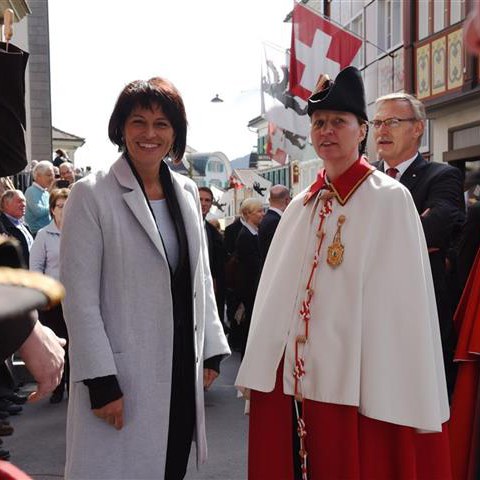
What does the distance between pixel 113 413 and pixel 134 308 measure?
353 millimetres

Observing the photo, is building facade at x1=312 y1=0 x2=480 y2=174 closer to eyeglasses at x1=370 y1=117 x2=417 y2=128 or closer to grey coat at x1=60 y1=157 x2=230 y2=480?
eyeglasses at x1=370 y1=117 x2=417 y2=128

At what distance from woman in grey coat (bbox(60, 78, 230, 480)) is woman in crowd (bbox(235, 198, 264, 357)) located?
16.5 feet

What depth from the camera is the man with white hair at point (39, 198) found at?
7.54m

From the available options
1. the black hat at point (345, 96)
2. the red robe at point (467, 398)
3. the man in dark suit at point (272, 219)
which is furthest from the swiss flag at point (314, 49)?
the black hat at point (345, 96)

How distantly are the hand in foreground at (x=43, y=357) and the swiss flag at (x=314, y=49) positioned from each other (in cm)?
1258

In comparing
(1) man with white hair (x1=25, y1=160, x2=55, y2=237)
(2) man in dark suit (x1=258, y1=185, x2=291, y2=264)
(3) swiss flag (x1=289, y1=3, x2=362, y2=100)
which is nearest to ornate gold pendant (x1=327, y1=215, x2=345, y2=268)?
(2) man in dark suit (x1=258, y1=185, x2=291, y2=264)

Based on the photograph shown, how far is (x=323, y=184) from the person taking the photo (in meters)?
2.76

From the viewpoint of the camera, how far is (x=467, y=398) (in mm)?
3096

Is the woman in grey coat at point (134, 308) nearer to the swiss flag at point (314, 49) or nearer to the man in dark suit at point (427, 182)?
the man in dark suit at point (427, 182)

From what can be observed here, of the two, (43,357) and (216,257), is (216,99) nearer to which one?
(216,257)

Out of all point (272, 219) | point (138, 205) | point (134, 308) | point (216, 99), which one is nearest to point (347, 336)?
point (134, 308)

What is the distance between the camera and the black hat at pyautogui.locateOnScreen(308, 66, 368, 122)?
8.73 feet

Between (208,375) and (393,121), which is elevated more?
(393,121)

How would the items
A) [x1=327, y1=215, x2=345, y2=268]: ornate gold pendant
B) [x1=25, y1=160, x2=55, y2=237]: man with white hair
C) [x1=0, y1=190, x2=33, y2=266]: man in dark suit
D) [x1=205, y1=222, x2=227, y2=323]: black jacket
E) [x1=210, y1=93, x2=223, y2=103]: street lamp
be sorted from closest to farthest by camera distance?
[x1=327, y1=215, x2=345, y2=268]: ornate gold pendant
[x1=0, y1=190, x2=33, y2=266]: man in dark suit
[x1=205, y1=222, x2=227, y2=323]: black jacket
[x1=25, y1=160, x2=55, y2=237]: man with white hair
[x1=210, y1=93, x2=223, y2=103]: street lamp
